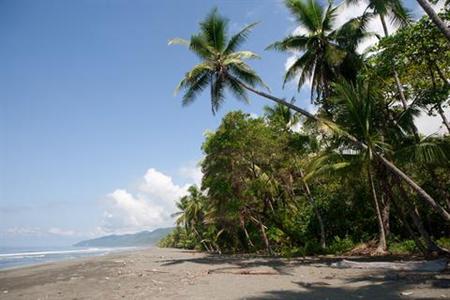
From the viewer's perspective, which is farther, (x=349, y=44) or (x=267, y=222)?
(x=267, y=222)

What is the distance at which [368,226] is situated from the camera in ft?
76.7

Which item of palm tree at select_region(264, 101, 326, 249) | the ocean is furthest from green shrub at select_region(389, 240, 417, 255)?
the ocean

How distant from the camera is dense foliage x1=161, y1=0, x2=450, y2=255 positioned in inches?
496

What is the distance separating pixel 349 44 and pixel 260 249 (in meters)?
19.0

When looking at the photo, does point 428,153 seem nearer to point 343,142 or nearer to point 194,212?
point 343,142

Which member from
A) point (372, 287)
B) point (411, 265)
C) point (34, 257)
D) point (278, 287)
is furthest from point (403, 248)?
point (34, 257)

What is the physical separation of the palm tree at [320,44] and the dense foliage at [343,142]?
0.18ft

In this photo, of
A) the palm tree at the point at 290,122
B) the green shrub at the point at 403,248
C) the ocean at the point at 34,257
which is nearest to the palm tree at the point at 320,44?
the palm tree at the point at 290,122

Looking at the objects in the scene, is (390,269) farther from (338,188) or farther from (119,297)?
(338,188)

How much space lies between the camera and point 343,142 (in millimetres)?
14461

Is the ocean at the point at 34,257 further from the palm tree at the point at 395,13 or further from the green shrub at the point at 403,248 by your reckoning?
the palm tree at the point at 395,13

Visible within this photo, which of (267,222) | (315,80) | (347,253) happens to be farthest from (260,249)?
(315,80)

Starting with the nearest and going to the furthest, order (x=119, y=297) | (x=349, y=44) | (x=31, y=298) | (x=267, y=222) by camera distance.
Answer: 1. (x=119, y=297)
2. (x=31, y=298)
3. (x=349, y=44)
4. (x=267, y=222)

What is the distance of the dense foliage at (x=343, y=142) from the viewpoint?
12602 mm
